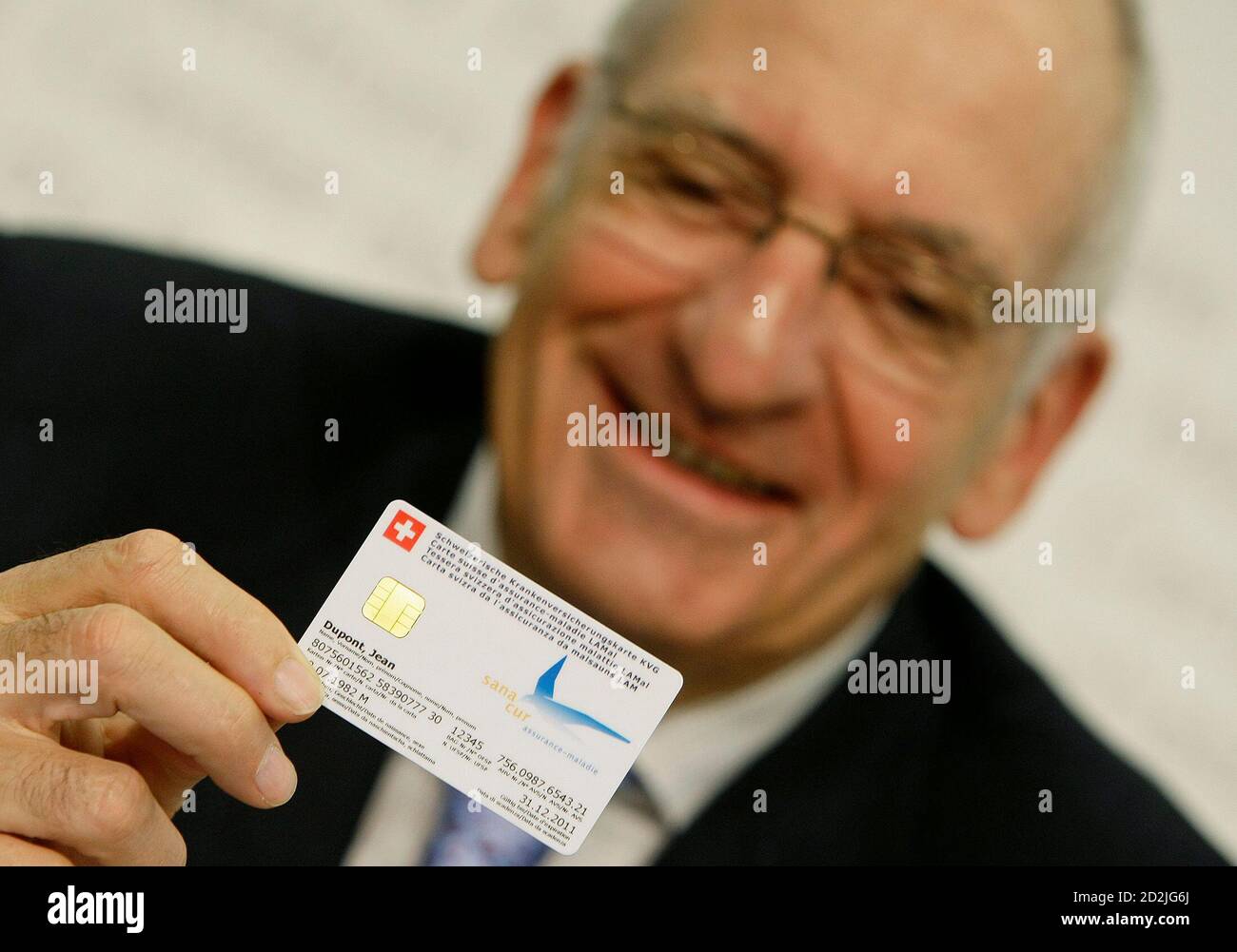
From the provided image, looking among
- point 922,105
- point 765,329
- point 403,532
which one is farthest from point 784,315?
point 403,532

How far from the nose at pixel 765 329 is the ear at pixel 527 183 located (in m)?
0.29

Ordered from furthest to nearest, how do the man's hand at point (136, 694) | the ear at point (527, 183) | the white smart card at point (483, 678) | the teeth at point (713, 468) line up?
the ear at point (527, 183)
the teeth at point (713, 468)
the white smart card at point (483, 678)
the man's hand at point (136, 694)

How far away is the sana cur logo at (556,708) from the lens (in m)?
0.90

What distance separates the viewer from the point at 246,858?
3.76ft

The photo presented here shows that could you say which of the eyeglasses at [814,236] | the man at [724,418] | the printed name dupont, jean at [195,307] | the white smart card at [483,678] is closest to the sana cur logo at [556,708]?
the white smart card at [483,678]

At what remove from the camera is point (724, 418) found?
3.89 ft

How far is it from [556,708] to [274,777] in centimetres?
23

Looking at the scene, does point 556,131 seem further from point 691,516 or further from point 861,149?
point 691,516

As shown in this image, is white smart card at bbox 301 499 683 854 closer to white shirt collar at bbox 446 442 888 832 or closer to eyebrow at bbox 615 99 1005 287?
white shirt collar at bbox 446 442 888 832

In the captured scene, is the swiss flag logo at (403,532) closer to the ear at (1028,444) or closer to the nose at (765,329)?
the nose at (765,329)

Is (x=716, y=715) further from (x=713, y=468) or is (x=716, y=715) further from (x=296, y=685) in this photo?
(x=296, y=685)

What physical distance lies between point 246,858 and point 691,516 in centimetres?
60

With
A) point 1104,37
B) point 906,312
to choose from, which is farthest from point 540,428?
point 1104,37

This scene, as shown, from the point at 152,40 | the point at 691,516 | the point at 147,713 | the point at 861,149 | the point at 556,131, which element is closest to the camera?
the point at 147,713
